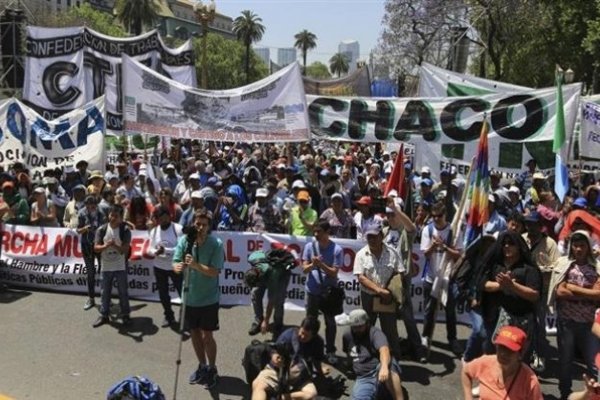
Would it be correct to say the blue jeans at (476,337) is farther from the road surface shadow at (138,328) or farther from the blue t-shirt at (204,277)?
the road surface shadow at (138,328)

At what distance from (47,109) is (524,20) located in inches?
965

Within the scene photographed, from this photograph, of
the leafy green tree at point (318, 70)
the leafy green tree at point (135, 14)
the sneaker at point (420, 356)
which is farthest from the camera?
the leafy green tree at point (318, 70)

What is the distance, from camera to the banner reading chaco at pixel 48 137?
34.6 feet

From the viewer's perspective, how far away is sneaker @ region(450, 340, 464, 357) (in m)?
6.79

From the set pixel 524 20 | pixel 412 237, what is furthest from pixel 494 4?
pixel 412 237

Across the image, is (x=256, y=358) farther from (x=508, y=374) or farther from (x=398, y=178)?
(x=398, y=178)

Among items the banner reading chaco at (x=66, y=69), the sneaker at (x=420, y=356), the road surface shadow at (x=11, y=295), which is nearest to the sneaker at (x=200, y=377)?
the sneaker at (x=420, y=356)

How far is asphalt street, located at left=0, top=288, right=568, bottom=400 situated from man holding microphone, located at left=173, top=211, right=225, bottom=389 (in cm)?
22

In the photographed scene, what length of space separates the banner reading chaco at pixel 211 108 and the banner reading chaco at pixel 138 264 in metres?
1.76

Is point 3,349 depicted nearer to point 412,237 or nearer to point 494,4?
point 412,237

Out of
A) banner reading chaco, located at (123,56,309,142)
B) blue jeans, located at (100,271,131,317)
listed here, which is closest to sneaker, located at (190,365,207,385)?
blue jeans, located at (100,271,131,317)

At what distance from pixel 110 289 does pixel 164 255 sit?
2.52 ft

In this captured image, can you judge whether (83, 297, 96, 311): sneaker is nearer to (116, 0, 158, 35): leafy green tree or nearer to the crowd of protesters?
the crowd of protesters

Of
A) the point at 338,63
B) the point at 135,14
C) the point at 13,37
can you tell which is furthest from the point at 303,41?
the point at 13,37
